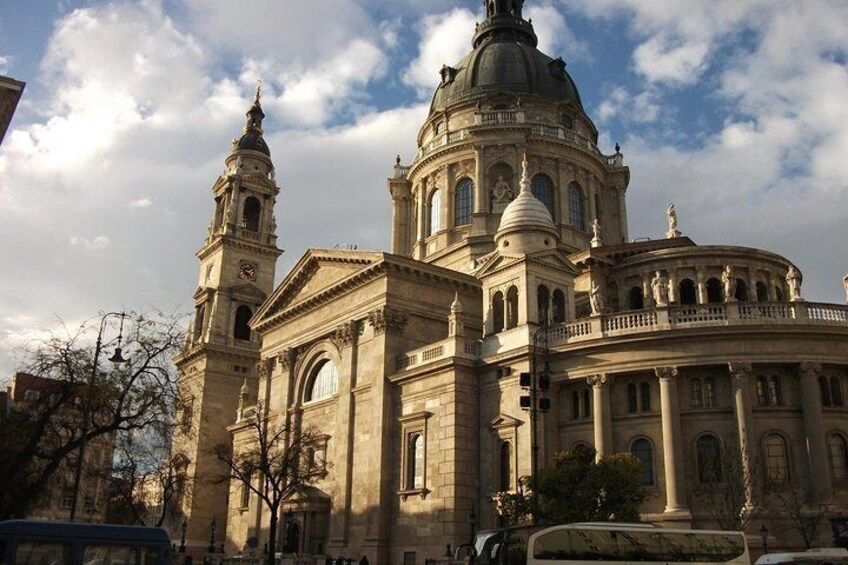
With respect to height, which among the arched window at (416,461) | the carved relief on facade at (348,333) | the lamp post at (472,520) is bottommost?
the lamp post at (472,520)

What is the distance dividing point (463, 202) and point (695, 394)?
27563mm

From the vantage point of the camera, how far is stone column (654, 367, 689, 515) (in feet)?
105

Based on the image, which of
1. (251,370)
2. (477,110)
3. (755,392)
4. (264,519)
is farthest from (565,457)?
(251,370)

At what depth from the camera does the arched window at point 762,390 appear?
109 feet

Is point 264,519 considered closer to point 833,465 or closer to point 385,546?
point 385,546

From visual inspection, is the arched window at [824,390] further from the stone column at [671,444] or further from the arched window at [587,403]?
the arched window at [587,403]

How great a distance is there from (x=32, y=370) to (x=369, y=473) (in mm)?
17192

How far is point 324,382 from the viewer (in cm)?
4772

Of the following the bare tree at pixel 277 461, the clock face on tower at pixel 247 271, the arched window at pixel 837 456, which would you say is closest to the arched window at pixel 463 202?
the bare tree at pixel 277 461

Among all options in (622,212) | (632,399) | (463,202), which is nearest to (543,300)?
(632,399)

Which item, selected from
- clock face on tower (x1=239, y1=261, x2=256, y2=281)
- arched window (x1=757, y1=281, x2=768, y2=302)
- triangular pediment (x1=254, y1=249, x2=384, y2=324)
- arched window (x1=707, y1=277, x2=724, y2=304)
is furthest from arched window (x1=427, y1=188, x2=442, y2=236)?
arched window (x1=757, y1=281, x2=768, y2=302)

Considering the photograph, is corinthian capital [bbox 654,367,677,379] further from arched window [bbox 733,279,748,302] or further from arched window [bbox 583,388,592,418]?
arched window [bbox 733,279,748,302]

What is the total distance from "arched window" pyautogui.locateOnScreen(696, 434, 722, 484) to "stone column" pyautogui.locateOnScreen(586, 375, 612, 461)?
3.53 meters

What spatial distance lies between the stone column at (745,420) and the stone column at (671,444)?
2.22 meters
